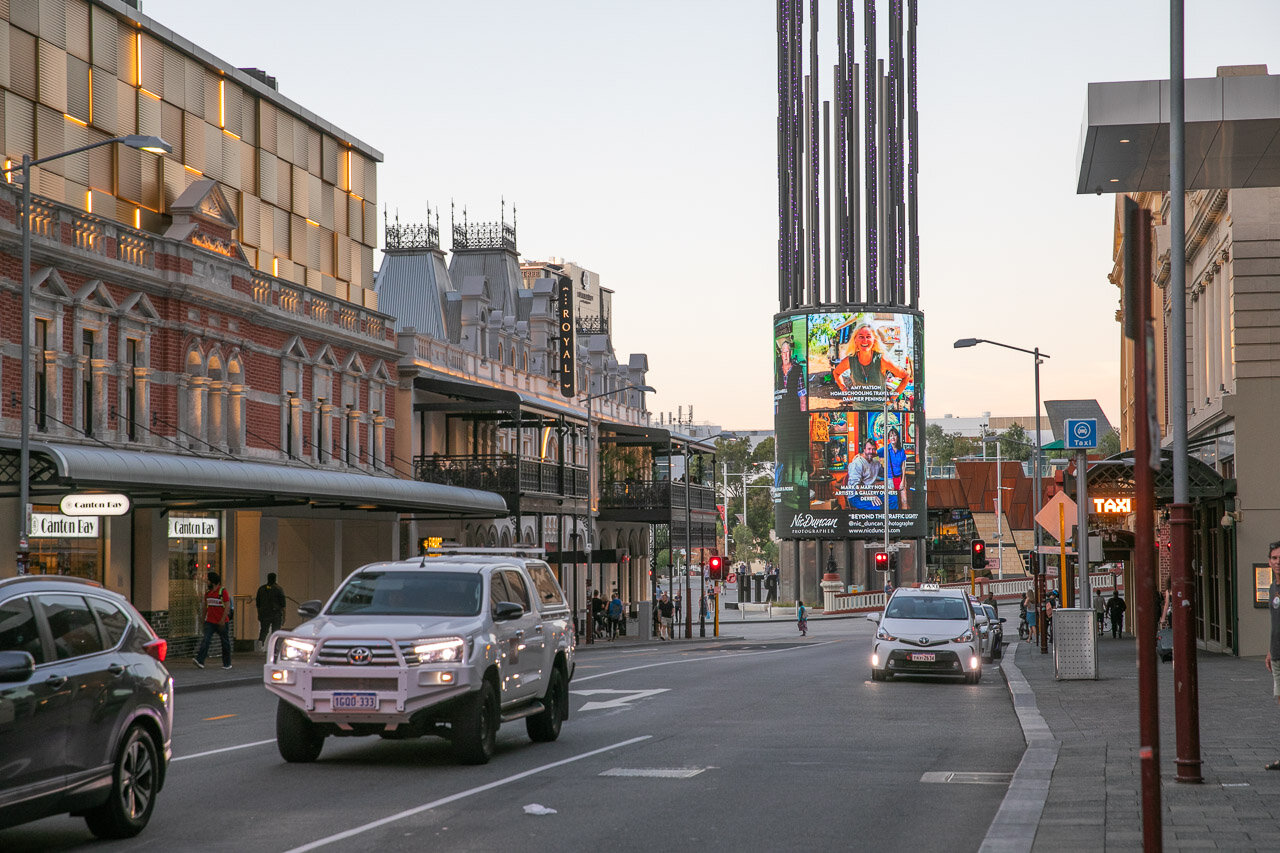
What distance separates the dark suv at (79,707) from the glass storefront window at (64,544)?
16106 millimetres

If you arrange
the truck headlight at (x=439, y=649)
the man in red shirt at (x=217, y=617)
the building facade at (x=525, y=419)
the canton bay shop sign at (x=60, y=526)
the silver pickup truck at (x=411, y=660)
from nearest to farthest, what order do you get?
the silver pickup truck at (x=411, y=660) → the truck headlight at (x=439, y=649) → the canton bay shop sign at (x=60, y=526) → the man in red shirt at (x=217, y=617) → the building facade at (x=525, y=419)

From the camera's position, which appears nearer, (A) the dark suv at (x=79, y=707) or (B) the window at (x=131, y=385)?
(A) the dark suv at (x=79, y=707)

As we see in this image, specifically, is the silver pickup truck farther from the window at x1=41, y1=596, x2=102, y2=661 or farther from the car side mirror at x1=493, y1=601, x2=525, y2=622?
the window at x1=41, y1=596, x2=102, y2=661

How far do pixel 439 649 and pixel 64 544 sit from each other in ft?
60.9

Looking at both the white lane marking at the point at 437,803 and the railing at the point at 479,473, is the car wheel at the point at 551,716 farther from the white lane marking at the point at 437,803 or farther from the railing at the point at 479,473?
the railing at the point at 479,473

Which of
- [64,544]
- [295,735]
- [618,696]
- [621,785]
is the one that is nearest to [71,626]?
[295,735]

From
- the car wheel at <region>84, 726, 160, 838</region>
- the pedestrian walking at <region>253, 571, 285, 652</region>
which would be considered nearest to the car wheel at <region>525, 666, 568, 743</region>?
the car wheel at <region>84, 726, 160, 838</region>

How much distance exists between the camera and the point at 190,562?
34.8 m

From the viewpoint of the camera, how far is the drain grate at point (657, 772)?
13.5m

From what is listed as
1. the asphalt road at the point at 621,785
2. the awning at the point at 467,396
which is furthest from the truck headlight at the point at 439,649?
the awning at the point at 467,396

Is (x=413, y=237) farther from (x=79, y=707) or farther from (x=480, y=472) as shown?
(x=79, y=707)

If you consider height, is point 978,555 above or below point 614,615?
above

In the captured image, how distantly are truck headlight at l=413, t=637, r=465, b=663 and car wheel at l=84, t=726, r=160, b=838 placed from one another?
315 cm

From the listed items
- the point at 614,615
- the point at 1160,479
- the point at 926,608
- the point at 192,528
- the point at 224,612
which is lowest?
the point at 614,615
